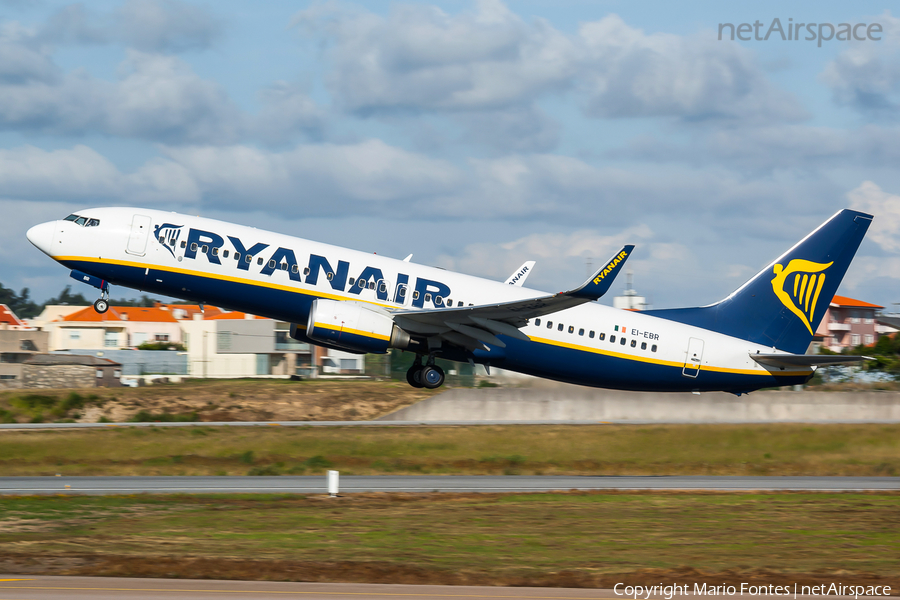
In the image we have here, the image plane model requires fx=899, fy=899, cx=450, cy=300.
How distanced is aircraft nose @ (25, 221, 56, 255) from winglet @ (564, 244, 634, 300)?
18467 mm

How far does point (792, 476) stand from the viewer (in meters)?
41.8

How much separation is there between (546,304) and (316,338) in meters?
8.20

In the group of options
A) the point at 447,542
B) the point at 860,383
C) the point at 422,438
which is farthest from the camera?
the point at 860,383

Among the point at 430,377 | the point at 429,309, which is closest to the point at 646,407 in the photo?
the point at 430,377

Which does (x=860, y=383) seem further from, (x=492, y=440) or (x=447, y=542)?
(x=447, y=542)

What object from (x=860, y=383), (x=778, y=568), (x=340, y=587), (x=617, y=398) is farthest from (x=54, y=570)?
(x=860, y=383)

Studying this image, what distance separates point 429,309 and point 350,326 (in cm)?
316

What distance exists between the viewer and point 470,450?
44.2 metres

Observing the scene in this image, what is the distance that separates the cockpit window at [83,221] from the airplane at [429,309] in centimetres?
8

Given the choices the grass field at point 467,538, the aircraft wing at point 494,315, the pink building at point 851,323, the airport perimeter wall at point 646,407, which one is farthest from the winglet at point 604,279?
the pink building at point 851,323

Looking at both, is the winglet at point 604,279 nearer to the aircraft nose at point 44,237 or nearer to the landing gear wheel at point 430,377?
the landing gear wheel at point 430,377

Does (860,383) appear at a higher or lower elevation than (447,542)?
higher

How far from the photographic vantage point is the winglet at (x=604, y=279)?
94.8 feet

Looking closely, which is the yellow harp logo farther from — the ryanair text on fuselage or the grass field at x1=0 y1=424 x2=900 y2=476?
the ryanair text on fuselage
